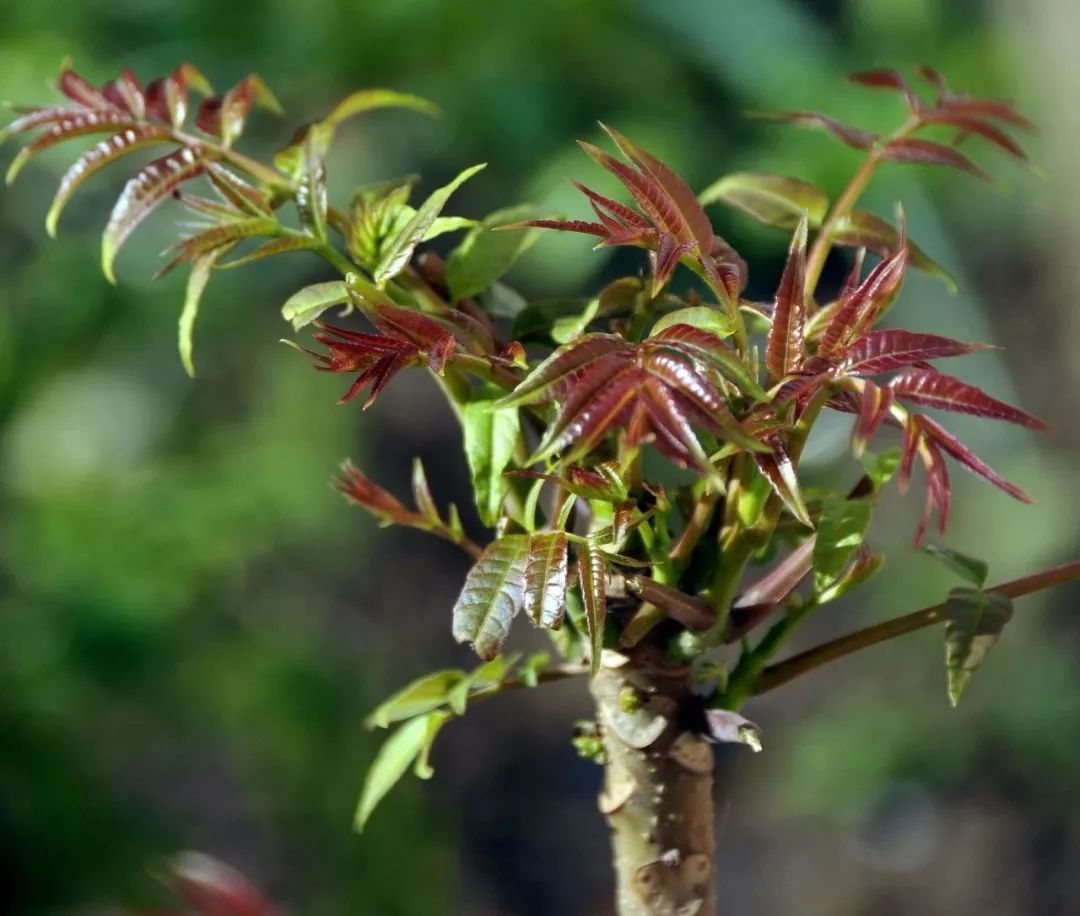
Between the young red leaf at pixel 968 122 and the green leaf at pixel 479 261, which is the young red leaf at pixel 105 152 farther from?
the young red leaf at pixel 968 122

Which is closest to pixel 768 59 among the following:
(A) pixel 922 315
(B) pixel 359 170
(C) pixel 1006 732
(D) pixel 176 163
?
(A) pixel 922 315

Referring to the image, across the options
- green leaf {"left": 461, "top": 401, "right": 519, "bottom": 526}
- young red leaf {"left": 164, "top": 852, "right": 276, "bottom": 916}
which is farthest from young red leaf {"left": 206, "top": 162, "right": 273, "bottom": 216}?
young red leaf {"left": 164, "top": 852, "right": 276, "bottom": 916}

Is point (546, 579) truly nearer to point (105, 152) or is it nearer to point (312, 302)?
point (312, 302)

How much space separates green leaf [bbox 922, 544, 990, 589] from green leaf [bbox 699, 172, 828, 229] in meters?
0.14

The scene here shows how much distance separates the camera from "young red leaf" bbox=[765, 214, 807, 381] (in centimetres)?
32

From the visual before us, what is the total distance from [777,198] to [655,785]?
9.3 inches

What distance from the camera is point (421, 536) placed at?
235 cm

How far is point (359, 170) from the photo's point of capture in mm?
1957

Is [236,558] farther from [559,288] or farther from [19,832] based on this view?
[559,288]

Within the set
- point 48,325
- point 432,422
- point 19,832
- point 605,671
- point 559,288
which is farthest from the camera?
point 432,422

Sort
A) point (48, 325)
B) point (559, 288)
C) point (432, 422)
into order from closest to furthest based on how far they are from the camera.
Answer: point (48, 325), point (559, 288), point (432, 422)

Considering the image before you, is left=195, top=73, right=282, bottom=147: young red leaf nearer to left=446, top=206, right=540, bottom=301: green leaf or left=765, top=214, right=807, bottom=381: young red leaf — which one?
left=446, top=206, right=540, bottom=301: green leaf

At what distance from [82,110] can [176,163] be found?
0.19ft

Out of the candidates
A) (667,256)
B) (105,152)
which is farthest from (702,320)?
(105,152)
